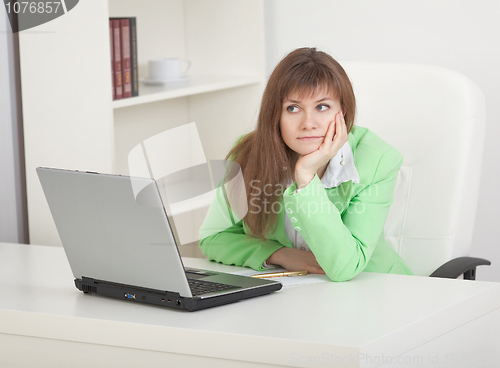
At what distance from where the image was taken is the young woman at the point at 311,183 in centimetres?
130

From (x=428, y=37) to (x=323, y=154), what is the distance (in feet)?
3.95

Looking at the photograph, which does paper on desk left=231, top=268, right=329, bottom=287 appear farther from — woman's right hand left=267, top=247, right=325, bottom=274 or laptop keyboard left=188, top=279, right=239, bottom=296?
laptop keyboard left=188, top=279, right=239, bottom=296

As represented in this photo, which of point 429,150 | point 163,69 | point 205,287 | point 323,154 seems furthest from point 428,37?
point 205,287

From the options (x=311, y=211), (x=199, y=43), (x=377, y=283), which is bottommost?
(x=377, y=283)

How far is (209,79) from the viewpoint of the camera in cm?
249

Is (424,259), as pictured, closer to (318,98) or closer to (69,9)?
(318,98)

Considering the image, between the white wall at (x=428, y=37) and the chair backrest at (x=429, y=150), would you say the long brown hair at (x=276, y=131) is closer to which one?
the chair backrest at (x=429, y=150)

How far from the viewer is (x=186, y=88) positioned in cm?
221

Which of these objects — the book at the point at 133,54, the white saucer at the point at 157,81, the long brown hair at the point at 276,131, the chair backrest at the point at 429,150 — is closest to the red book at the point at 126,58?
the book at the point at 133,54

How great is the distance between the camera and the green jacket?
1.29 metres

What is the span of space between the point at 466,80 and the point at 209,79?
3.49 feet

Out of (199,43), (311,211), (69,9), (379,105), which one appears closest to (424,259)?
(379,105)

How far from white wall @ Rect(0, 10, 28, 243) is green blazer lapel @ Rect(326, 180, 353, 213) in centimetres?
102

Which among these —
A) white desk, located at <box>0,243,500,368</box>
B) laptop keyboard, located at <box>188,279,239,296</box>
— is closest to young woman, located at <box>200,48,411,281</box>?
white desk, located at <box>0,243,500,368</box>
